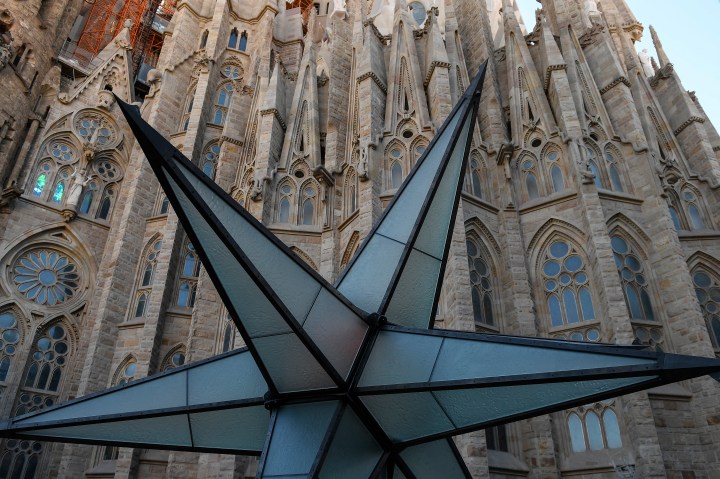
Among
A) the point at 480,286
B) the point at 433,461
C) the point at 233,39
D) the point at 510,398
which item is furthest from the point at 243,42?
the point at 510,398

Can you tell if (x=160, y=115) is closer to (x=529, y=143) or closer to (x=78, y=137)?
(x=78, y=137)

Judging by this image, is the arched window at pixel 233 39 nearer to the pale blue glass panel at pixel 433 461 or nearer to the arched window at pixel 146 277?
the arched window at pixel 146 277

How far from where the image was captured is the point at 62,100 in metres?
21.3

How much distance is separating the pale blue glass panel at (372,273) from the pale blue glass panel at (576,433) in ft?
24.3

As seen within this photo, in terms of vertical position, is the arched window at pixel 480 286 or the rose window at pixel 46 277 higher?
the rose window at pixel 46 277

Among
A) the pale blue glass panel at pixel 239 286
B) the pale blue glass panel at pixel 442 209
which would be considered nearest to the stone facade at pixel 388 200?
the pale blue glass panel at pixel 442 209

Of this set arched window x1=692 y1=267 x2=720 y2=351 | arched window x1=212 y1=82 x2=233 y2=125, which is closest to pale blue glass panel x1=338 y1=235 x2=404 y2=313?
arched window x1=692 y1=267 x2=720 y2=351

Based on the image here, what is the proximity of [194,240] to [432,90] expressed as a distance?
40.5 ft

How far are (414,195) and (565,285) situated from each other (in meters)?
7.84

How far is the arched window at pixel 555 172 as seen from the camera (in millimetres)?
15251

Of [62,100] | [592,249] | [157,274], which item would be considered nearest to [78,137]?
[62,100]

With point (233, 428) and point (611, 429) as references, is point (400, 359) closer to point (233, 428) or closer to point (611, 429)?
point (233, 428)

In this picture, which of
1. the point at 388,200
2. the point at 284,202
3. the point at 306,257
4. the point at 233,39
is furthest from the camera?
the point at 233,39

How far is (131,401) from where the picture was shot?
7039 millimetres
